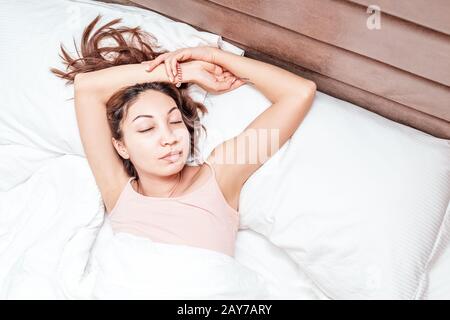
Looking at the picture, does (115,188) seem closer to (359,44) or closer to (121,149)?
(121,149)

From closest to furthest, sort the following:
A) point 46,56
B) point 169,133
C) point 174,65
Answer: point 169,133, point 174,65, point 46,56

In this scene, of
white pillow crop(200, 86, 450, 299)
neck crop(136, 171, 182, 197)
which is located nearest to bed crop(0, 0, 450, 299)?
white pillow crop(200, 86, 450, 299)

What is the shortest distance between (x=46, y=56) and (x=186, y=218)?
0.68 metres

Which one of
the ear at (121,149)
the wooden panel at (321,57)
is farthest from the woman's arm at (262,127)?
the ear at (121,149)

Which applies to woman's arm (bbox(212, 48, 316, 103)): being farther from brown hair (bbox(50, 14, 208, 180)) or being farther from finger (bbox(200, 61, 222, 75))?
brown hair (bbox(50, 14, 208, 180))

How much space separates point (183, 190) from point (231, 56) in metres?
0.40

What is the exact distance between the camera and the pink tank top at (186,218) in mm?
1323

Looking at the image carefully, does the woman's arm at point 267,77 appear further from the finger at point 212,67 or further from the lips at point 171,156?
the lips at point 171,156

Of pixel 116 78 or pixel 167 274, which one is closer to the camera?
pixel 167 274

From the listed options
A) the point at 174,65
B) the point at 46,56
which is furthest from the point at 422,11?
the point at 46,56

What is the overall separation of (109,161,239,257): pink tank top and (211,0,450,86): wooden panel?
48cm

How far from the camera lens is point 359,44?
1.35 meters

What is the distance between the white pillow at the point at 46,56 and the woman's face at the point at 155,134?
166 millimetres
